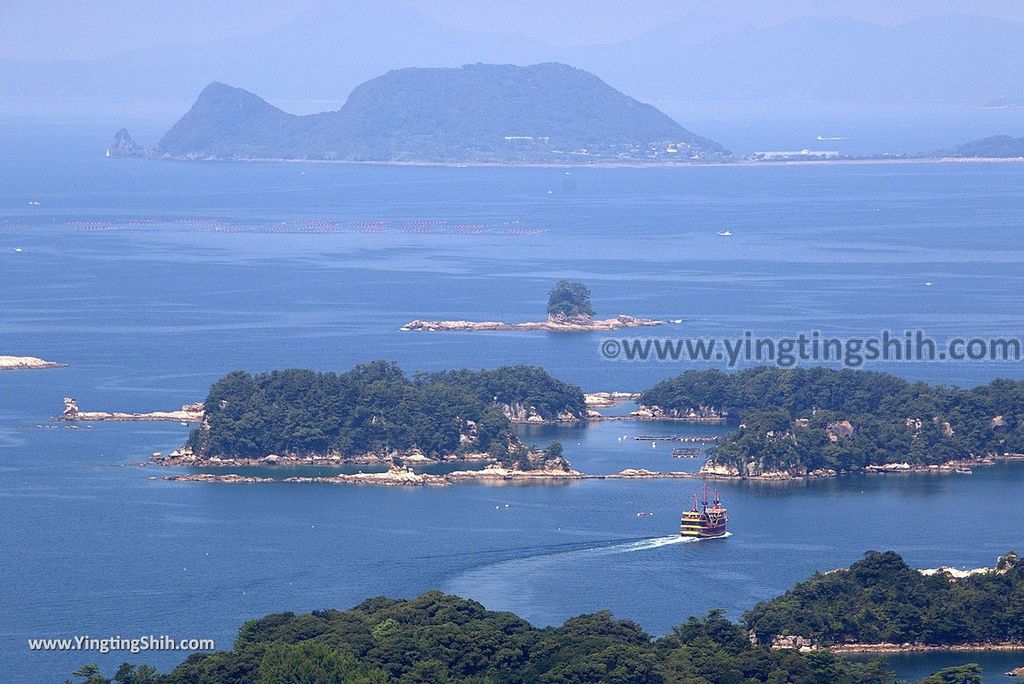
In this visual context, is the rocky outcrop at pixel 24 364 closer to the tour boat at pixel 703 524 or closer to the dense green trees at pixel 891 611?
the tour boat at pixel 703 524

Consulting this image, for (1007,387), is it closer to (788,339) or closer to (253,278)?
(788,339)

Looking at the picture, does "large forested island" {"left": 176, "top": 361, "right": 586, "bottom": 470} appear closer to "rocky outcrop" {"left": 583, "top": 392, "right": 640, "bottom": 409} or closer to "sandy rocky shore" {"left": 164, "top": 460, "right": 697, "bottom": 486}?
"sandy rocky shore" {"left": 164, "top": 460, "right": 697, "bottom": 486}

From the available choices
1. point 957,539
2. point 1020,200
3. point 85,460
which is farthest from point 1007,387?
point 1020,200

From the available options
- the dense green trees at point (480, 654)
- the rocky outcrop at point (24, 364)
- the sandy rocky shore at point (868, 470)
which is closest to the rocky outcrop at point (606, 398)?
the sandy rocky shore at point (868, 470)

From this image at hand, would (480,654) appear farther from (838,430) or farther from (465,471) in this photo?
(838,430)

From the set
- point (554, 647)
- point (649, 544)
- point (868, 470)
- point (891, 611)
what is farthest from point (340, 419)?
point (554, 647)

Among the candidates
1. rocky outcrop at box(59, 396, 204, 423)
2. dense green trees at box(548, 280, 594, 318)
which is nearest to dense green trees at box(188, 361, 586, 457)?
rocky outcrop at box(59, 396, 204, 423)
